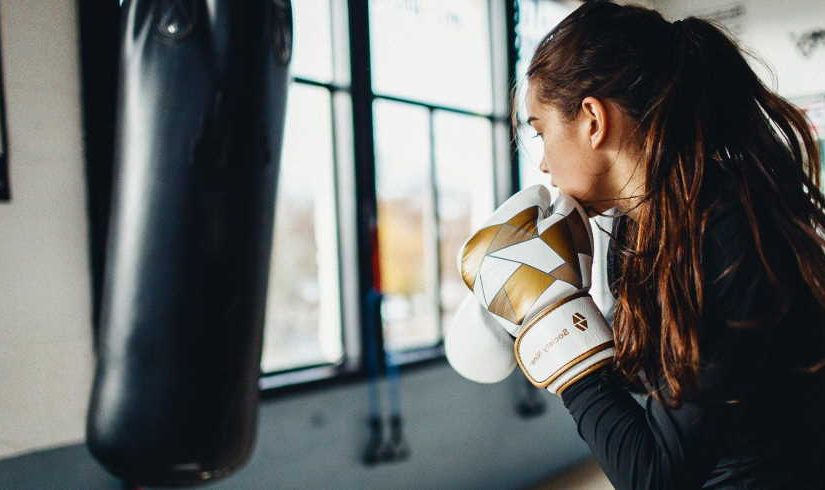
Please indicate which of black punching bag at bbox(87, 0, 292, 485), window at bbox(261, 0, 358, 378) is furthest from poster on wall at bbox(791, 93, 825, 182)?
black punching bag at bbox(87, 0, 292, 485)

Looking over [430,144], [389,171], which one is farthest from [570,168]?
[430,144]

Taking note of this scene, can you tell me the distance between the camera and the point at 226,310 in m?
0.95

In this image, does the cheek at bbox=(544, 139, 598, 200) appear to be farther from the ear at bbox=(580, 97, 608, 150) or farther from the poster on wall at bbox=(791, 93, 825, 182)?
the poster on wall at bbox=(791, 93, 825, 182)

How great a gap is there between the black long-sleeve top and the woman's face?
19 centimetres

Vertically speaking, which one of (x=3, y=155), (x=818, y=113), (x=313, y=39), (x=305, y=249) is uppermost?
(x=313, y=39)

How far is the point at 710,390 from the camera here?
0.70 metres

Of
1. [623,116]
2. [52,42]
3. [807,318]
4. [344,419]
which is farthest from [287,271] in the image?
[807,318]

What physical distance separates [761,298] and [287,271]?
6.43 feet

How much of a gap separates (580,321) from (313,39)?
198 centimetres

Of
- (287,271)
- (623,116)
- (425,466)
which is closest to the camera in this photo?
(623,116)

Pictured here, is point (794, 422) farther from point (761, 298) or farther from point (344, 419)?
point (344, 419)

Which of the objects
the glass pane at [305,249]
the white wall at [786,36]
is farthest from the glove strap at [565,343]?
the white wall at [786,36]

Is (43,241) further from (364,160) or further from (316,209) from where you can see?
(364,160)

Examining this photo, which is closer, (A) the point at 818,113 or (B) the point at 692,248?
(B) the point at 692,248
